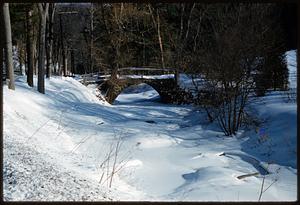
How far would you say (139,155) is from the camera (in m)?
11.9

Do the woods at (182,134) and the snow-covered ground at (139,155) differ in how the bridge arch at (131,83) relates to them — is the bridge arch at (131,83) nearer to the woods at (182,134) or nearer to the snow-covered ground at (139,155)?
the woods at (182,134)

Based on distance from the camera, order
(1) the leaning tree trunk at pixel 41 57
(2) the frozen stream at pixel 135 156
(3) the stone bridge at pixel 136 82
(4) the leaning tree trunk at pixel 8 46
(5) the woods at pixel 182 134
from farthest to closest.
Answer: (3) the stone bridge at pixel 136 82, (1) the leaning tree trunk at pixel 41 57, (4) the leaning tree trunk at pixel 8 46, (5) the woods at pixel 182 134, (2) the frozen stream at pixel 135 156

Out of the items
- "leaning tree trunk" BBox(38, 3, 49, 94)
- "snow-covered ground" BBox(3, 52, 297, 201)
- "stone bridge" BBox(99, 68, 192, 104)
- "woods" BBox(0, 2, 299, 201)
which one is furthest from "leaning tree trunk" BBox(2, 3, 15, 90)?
"stone bridge" BBox(99, 68, 192, 104)

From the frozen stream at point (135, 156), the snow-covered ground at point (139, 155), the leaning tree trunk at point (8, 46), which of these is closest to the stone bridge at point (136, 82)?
the snow-covered ground at point (139, 155)

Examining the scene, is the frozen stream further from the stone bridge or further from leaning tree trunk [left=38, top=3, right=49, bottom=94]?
the stone bridge

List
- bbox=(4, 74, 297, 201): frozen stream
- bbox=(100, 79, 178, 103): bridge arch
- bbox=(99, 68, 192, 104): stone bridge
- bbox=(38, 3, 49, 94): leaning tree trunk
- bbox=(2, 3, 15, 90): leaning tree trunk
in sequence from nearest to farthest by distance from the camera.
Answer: bbox=(4, 74, 297, 201): frozen stream → bbox=(2, 3, 15, 90): leaning tree trunk → bbox=(38, 3, 49, 94): leaning tree trunk → bbox=(99, 68, 192, 104): stone bridge → bbox=(100, 79, 178, 103): bridge arch

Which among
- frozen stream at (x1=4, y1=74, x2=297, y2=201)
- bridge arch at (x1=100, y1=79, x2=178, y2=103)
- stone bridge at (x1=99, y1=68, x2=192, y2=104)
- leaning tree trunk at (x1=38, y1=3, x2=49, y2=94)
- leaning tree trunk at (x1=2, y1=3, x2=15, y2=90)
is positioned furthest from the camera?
bridge arch at (x1=100, y1=79, x2=178, y2=103)

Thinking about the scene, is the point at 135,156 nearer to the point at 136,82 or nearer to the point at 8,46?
the point at 8,46

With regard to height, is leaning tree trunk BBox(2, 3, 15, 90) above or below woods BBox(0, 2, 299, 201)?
above

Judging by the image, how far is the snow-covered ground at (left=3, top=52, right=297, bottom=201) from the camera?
6.69m

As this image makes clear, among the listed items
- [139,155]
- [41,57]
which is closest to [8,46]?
[41,57]

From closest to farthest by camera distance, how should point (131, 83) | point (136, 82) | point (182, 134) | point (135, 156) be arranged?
point (135, 156)
point (182, 134)
point (131, 83)
point (136, 82)

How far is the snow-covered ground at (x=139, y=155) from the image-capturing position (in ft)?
22.0

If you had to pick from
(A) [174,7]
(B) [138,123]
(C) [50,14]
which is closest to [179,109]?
(B) [138,123]
